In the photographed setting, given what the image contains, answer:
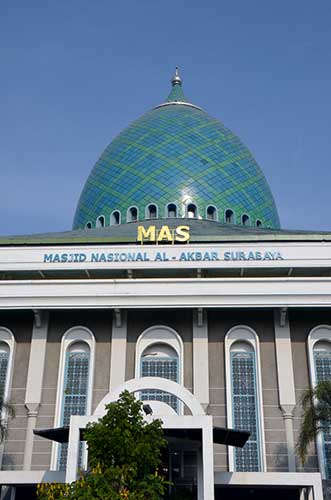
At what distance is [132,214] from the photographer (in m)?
31.2

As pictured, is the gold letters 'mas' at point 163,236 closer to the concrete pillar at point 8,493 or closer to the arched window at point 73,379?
the arched window at point 73,379

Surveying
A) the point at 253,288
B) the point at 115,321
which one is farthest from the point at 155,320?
the point at 253,288

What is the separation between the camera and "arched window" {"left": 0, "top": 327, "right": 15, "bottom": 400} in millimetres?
21703

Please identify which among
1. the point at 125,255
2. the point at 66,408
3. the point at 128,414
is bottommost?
the point at 128,414

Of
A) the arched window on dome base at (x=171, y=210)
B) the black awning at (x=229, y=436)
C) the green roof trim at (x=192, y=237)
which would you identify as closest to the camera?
the black awning at (x=229, y=436)

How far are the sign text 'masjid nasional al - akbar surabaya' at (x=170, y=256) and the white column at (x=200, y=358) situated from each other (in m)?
1.97

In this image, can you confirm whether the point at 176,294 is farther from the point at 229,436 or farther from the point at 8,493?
the point at 8,493

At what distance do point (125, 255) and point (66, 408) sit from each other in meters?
5.33

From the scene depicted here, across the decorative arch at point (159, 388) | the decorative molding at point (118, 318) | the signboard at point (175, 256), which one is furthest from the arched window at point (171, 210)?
the decorative arch at point (159, 388)

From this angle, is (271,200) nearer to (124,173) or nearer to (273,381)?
(124,173)

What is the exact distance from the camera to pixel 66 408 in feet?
70.3

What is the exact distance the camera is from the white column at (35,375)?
2072 centimetres

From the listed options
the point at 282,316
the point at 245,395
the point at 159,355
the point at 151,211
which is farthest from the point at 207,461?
the point at 151,211

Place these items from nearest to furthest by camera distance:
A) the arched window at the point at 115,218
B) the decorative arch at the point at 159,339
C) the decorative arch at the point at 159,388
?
the decorative arch at the point at 159,388
the decorative arch at the point at 159,339
the arched window at the point at 115,218
